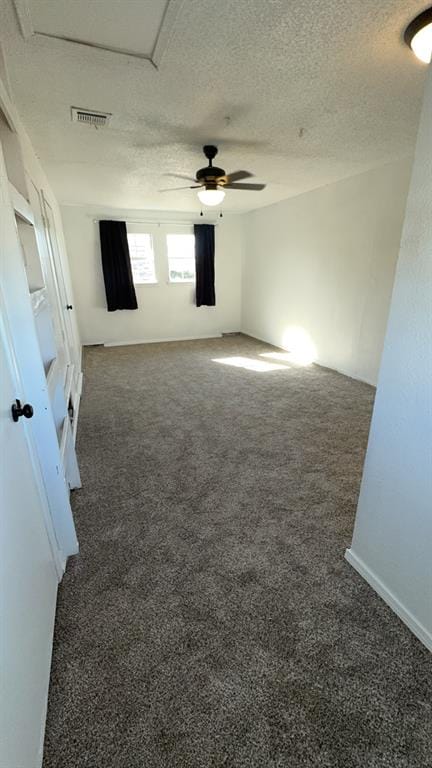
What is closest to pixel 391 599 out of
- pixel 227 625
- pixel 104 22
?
pixel 227 625

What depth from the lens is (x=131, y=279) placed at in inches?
227

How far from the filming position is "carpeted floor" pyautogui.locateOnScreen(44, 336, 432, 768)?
0.98m

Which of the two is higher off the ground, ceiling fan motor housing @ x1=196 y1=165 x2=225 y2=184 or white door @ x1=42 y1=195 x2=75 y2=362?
ceiling fan motor housing @ x1=196 y1=165 x2=225 y2=184

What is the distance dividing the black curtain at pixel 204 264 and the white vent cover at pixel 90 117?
3821 mm

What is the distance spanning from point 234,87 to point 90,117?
1.02 meters

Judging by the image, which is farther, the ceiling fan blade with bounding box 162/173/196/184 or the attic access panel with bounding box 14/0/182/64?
the ceiling fan blade with bounding box 162/173/196/184

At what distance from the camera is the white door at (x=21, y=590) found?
783 mm

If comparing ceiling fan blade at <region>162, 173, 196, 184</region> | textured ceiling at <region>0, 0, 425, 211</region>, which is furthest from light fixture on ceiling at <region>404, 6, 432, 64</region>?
ceiling fan blade at <region>162, 173, 196, 184</region>

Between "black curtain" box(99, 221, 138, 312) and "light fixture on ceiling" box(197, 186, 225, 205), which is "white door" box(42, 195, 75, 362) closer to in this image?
"light fixture on ceiling" box(197, 186, 225, 205)

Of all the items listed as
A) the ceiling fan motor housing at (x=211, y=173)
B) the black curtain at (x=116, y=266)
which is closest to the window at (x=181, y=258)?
the black curtain at (x=116, y=266)

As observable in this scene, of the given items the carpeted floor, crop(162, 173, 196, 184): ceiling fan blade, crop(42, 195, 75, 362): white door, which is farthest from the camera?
crop(162, 173, 196, 184): ceiling fan blade

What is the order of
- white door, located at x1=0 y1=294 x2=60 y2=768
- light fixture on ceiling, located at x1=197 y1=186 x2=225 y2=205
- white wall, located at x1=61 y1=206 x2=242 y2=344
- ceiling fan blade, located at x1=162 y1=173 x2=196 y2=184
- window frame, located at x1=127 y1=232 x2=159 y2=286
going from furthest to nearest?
window frame, located at x1=127 y1=232 x2=159 y2=286 → white wall, located at x1=61 y1=206 x2=242 y2=344 → ceiling fan blade, located at x1=162 y1=173 x2=196 y2=184 → light fixture on ceiling, located at x1=197 y1=186 x2=225 y2=205 → white door, located at x1=0 y1=294 x2=60 y2=768

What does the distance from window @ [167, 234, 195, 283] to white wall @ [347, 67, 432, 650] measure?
5.45m

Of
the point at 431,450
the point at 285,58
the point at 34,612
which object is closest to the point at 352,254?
the point at 285,58
